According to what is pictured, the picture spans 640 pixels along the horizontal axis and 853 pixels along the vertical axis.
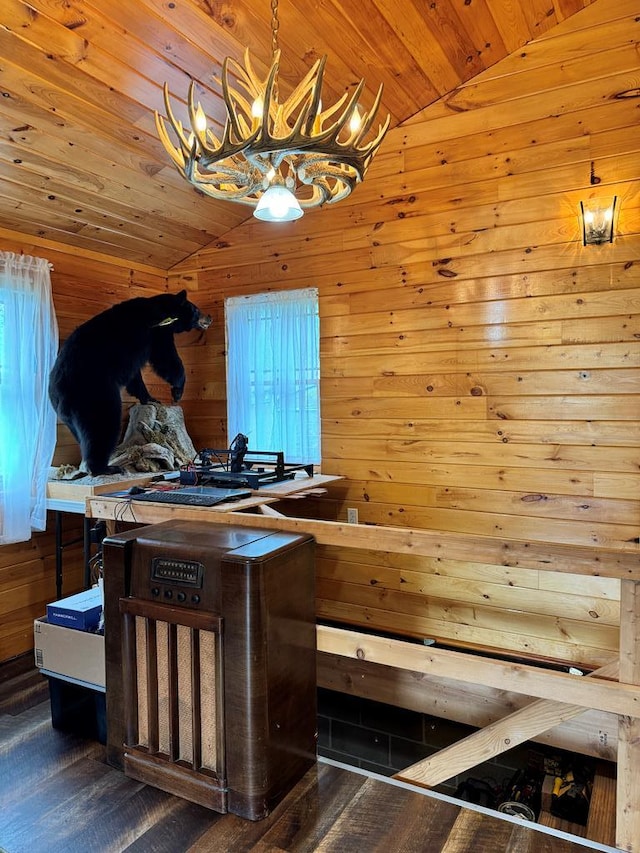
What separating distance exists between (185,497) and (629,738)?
181 cm

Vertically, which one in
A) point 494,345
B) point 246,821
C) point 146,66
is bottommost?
point 246,821

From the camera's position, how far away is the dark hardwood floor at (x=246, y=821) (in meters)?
1.54

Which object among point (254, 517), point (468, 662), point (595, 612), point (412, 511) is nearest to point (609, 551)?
point (468, 662)

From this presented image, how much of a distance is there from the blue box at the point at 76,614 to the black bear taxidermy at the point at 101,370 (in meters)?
0.87

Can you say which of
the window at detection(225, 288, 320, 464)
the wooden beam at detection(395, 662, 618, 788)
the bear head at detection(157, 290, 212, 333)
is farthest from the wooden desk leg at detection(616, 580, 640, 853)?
the bear head at detection(157, 290, 212, 333)

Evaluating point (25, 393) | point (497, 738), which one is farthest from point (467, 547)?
point (25, 393)

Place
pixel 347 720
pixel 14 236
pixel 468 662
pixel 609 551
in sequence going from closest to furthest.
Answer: pixel 609 551
pixel 468 662
pixel 14 236
pixel 347 720

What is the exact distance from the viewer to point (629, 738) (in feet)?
5.06

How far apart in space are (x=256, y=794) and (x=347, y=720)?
69.6 inches

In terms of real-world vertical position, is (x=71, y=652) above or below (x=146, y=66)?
below

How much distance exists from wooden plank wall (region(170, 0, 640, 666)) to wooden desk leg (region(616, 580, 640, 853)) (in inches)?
37.9

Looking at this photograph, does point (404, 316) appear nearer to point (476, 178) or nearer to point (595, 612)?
point (476, 178)

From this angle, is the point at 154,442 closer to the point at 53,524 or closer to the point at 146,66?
the point at 53,524

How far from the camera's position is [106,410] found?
3.01 metres
